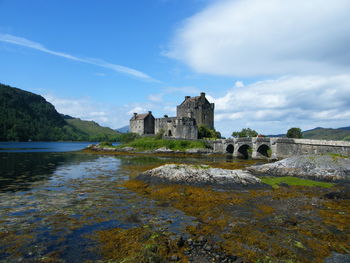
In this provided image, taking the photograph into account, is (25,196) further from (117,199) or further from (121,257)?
(121,257)

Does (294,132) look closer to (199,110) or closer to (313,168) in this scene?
(199,110)

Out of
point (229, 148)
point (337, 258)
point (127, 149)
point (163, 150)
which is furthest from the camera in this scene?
point (127, 149)

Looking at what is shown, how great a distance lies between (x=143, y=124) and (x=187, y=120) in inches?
810

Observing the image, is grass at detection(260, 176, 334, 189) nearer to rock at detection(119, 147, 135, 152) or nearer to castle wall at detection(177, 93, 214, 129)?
rock at detection(119, 147, 135, 152)

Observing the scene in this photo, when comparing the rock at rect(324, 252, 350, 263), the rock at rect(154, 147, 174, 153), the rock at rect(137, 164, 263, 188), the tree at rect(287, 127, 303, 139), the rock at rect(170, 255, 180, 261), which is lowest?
the rock at rect(324, 252, 350, 263)

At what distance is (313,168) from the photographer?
26.1 meters

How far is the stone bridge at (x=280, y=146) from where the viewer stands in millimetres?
37559

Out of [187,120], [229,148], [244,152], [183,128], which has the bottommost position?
[244,152]

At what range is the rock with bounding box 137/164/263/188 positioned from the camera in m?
21.1

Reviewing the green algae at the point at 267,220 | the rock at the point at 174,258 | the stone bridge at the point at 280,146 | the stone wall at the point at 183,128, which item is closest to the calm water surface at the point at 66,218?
the green algae at the point at 267,220

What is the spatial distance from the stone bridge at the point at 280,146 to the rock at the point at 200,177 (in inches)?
921

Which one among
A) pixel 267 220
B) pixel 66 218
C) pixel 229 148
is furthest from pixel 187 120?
pixel 66 218

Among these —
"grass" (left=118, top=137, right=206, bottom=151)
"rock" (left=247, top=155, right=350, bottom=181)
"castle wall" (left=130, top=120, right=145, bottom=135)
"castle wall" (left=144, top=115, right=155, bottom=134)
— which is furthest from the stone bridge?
"castle wall" (left=130, top=120, right=145, bottom=135)

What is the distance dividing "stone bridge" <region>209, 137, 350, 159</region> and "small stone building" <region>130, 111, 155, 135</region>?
2976 centimetres
